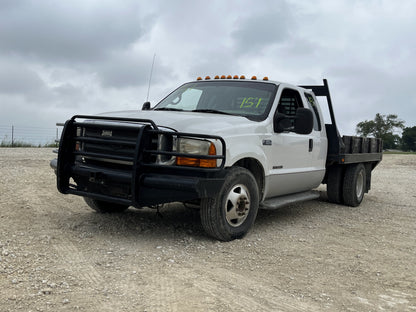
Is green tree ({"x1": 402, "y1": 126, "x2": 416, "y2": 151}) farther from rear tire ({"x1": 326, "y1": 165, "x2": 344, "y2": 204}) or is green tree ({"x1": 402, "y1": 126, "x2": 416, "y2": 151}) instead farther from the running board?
the running board

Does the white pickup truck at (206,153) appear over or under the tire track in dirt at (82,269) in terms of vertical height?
over

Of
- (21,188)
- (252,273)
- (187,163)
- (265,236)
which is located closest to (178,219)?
(265,236)

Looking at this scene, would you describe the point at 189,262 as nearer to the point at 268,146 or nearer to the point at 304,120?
the point at 268,146

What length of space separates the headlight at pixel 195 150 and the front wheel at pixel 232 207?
370 millimetres

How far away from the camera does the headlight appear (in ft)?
16.4

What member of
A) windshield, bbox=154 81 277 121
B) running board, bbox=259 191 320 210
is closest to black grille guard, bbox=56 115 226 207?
windshield, bbox=154 81 277 121

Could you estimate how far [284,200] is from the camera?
662 cm

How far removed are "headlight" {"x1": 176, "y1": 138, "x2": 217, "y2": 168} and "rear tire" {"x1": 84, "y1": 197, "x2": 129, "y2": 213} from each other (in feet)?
6.73

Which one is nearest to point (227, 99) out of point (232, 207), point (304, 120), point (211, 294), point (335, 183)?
point (304, 120)

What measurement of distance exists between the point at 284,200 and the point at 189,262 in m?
2.39

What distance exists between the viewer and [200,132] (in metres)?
5.08

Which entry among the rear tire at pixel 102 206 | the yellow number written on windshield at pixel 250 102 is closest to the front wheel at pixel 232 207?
the yellow number written on windshield at pixel 250 102

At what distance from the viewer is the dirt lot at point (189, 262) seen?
12.3 ft

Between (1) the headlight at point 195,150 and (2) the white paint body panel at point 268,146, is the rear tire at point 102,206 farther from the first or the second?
(1) the headlight at point 195,150
